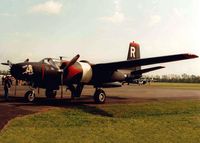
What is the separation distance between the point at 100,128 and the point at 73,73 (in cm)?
867

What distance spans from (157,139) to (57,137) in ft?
12.6

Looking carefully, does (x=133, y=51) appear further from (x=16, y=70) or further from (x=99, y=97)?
(x=16, y=70)

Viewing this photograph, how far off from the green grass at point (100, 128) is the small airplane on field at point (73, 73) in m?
4.14

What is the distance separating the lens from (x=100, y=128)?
12.0 m

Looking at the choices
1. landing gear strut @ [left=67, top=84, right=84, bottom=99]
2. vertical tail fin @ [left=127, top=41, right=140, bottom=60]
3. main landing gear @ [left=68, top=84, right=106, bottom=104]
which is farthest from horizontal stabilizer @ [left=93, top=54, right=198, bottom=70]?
vertical tail fin @ [left=127, top=41, right=140, bottom=60]

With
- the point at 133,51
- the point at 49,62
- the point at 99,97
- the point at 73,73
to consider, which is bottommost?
the point at 99,97

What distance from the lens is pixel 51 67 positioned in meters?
19.5

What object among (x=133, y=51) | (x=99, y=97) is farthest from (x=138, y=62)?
(x=133, y=51)

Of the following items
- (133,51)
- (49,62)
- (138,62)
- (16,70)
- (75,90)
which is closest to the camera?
(16,70)

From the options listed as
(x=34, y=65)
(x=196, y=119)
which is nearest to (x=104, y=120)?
(x=196, y=119)

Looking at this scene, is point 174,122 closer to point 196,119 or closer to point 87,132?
point 196,119

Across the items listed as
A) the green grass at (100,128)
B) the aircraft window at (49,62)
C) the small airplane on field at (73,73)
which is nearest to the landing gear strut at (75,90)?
the small airplane on field at (73,73)

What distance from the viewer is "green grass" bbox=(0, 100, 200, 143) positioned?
1034 cm

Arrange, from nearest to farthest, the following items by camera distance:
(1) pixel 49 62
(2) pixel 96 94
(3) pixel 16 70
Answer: (3) pixel 16 70 < (1) pixel 49 62 < (2) pixel 96 94
